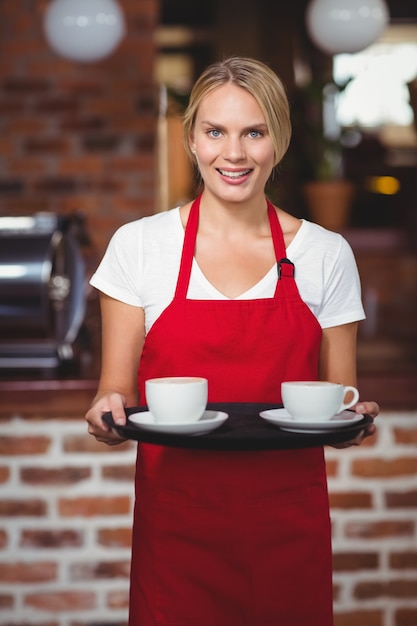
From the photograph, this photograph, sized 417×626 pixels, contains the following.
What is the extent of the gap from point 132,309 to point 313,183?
2466 millimetres

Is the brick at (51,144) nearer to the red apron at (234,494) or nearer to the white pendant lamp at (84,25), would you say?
the white pendant lamp at (84,25)

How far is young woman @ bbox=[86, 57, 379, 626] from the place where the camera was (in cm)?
147

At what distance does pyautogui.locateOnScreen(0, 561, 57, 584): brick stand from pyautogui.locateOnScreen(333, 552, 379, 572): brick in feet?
2.34

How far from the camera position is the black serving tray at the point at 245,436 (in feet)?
3.86

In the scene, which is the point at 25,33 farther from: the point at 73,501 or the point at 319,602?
the point at 319,602

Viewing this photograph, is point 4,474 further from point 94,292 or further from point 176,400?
point 176,400

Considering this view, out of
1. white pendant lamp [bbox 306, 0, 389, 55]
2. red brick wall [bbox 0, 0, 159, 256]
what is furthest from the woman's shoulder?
red brick wall [bbox 0, 0, 159, 256]

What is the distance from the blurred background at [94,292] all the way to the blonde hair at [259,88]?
0.20 metres

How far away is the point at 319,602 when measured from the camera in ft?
5.01

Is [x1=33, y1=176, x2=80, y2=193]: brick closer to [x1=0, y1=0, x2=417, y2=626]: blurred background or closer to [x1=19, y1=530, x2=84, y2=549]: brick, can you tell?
[x1=0, y1=0, x2=417, y2=626]: blurred background

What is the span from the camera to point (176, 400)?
1.23m

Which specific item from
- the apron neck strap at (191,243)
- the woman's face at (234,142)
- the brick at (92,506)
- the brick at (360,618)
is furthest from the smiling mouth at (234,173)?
the brick at (360,618)

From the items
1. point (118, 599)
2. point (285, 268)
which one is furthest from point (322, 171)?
point (285, 268)

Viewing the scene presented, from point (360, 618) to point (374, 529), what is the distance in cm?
23
